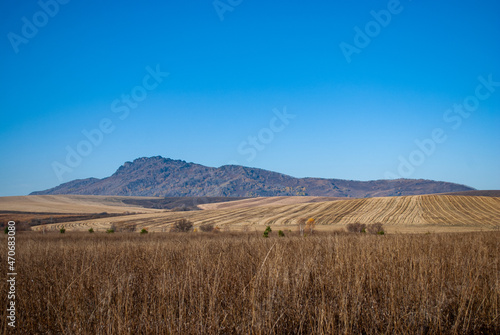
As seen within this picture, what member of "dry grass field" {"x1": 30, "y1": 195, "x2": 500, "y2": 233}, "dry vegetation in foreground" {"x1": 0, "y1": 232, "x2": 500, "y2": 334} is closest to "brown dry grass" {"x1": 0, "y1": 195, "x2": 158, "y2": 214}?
"dry grass field" {"x1": 30, "y1": 195, "x2": 500, "y2": 233}

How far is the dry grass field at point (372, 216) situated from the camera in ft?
143

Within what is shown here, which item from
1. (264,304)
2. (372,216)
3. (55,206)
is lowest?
Answer: (372,216)

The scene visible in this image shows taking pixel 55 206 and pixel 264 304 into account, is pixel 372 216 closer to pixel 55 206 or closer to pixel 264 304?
pixel 264 304

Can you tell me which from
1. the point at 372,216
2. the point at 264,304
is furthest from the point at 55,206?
the point at 264,304

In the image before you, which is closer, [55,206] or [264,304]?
[264,304]

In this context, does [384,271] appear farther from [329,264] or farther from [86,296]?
[86,296]

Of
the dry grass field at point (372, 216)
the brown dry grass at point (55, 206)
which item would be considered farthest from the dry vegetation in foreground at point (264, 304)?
the brown dry grass at point (55, 206)

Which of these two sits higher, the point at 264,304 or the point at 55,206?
the point at 55,206

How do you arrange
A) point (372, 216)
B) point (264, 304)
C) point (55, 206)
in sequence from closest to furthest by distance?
point (264, 304) < point (372, 216) < point (55, 206)

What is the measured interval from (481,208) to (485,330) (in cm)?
6270

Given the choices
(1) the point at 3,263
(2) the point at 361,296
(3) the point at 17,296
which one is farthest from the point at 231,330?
(1) the point at 3,263

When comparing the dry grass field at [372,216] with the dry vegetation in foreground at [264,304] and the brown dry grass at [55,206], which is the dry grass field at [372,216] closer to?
the brown dry grass at [55,206]

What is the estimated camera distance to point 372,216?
51.7m

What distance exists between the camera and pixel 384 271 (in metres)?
5.36
